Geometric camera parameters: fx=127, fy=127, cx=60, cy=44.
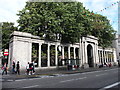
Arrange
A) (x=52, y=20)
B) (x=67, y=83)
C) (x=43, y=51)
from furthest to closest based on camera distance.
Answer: (x=43, y=51) < (x=52, y=20) < (x=67, y=83)

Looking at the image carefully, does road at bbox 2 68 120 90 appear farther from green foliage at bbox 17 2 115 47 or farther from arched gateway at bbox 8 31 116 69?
green foliage at bbox 17 2 115 47

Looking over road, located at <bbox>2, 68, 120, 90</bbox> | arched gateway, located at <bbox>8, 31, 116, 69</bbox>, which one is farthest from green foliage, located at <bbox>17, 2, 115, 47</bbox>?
road, located at <bbox>2, 68, 120, 90</bbox>

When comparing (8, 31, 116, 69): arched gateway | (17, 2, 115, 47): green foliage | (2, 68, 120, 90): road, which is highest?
(17, 2, 115, 47): green foliage

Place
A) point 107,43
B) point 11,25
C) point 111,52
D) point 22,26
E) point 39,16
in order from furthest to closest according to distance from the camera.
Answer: point 111,52 → point 107,43 → point 11,25 → point 22,26 → point 39,16

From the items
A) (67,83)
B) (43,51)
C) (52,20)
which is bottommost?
(67,83)

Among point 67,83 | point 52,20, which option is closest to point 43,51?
point 52,20

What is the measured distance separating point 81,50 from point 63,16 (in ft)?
38.4

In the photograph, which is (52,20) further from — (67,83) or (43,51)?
(67,83)

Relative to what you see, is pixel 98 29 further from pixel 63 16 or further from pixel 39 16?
pixel 39 16

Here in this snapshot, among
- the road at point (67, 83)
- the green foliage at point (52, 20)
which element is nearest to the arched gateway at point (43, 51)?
the green foliage at point (52, 20)

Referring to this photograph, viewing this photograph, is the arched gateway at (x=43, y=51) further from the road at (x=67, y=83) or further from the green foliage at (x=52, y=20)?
the road at (x=67, y=83)

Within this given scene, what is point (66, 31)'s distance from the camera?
25.9m

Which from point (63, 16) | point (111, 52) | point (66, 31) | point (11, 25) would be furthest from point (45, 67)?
point (111, 52)

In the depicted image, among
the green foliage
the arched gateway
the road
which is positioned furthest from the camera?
the green foliage
